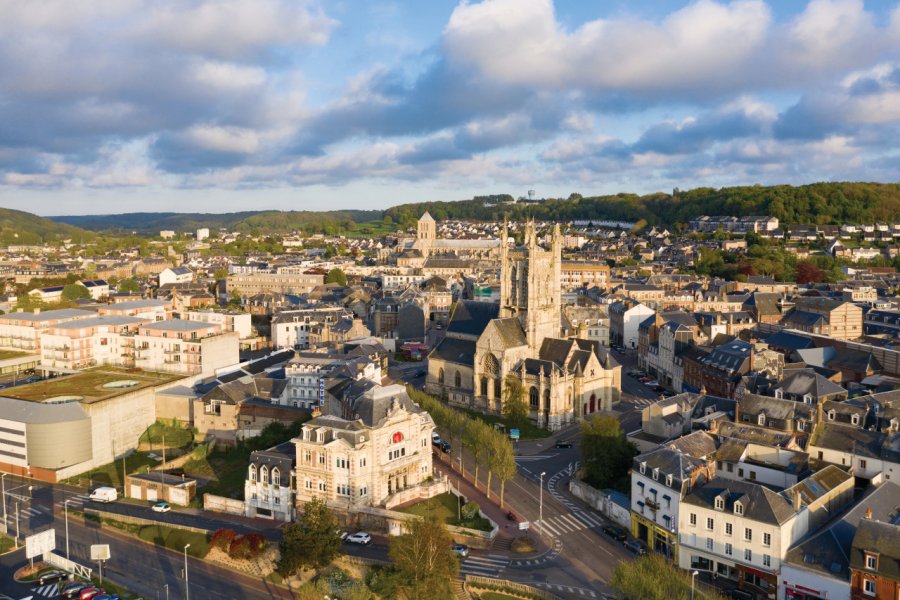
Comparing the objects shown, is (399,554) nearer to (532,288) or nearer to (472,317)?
(532,288)

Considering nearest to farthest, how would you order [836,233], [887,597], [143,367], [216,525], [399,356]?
[887,597] < [216,525] < [143,367] < [399,356] < [836,233]

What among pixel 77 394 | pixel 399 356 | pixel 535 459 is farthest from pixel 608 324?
pixel 77 394

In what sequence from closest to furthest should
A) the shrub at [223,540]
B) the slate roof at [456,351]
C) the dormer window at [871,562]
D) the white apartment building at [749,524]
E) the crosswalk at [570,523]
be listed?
the dormer window at [871,562] < the white apartment building at [749,524] < the shrub at [223,540] < the crosswalk at [570,523] < the slate roof at [456,351]

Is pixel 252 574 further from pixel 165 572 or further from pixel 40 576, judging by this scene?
pixel 40 576

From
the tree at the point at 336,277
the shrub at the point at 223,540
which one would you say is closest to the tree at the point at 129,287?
the tree at the point at 336,277

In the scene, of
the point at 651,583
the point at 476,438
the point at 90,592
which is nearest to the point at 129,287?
the point at 476,438

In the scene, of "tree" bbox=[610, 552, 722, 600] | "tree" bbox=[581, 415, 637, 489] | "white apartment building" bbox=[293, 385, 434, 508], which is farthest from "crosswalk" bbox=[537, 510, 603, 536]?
"white apartment building" bbox=[293, 385, 434, 508]

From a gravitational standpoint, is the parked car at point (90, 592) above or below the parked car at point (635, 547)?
below

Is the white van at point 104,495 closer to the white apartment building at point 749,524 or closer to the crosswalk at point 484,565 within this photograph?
the crosswalk at point 484,565
